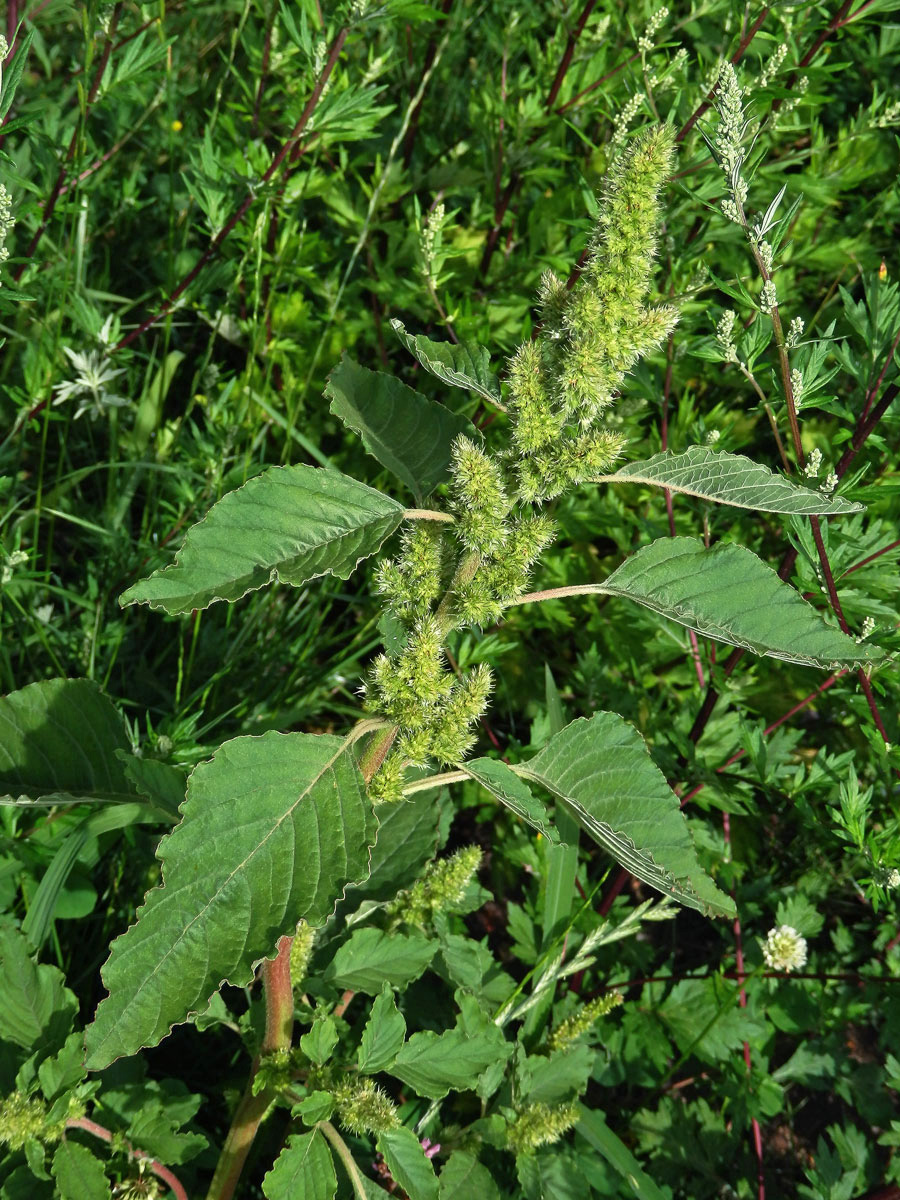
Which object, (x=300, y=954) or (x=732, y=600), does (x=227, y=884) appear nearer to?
(x=300, y=954)

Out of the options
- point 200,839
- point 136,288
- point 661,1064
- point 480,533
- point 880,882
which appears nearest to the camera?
point 200,839

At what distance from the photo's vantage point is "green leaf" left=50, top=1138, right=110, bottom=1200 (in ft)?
5.65

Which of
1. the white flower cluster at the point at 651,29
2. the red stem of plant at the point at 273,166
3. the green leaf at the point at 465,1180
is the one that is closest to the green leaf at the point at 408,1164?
the green leaf at the point at 465,1180

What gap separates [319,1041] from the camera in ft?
5.83

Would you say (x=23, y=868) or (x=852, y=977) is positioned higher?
(x=23, y=868)

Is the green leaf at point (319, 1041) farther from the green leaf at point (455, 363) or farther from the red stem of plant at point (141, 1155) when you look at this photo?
the green leaf at point (455, 363)

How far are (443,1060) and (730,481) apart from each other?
1207 mm

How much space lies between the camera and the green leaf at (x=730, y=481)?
1472 millimetres

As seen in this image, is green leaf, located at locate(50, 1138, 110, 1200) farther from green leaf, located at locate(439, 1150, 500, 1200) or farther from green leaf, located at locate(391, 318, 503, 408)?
green leaf, located at locate(391, 318, 503, 408)

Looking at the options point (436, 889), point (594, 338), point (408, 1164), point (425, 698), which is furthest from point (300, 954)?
point (594, 338)

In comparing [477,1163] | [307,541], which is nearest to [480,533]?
[307,541]

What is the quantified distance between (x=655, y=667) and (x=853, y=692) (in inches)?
30.4

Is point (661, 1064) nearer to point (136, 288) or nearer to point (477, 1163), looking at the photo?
point (477, 1163)

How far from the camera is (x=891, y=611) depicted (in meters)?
2.30
